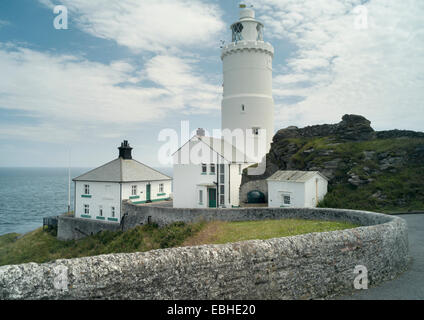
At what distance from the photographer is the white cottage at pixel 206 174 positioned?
26828mm

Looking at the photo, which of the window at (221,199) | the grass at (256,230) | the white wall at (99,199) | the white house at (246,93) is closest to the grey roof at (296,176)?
the window at (221,199)

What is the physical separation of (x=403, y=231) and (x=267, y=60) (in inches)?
1061

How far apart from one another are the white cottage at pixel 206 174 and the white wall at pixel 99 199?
600cm

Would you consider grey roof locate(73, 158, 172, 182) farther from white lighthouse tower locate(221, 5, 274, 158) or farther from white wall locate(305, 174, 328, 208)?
white wall locate(305, 174, 328, 208)

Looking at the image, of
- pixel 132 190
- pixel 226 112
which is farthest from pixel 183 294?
pixel 226 112

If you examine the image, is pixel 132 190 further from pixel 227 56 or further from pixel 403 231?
pixel 403 231

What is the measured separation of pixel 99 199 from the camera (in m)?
30.8

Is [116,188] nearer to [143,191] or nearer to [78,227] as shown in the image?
[143,191]

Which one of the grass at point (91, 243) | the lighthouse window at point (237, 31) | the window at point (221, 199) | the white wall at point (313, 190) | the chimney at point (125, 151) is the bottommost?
the grass at point (91, 243)

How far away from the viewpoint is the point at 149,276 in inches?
221

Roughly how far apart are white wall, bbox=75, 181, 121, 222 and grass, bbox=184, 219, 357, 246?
45.9 feet

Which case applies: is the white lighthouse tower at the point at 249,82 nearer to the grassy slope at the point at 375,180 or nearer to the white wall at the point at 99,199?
the grassy slope at the point at 375,180

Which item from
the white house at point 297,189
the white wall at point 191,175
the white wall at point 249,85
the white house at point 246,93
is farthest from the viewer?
the white wall at point 249,85

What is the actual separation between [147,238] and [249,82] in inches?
799
